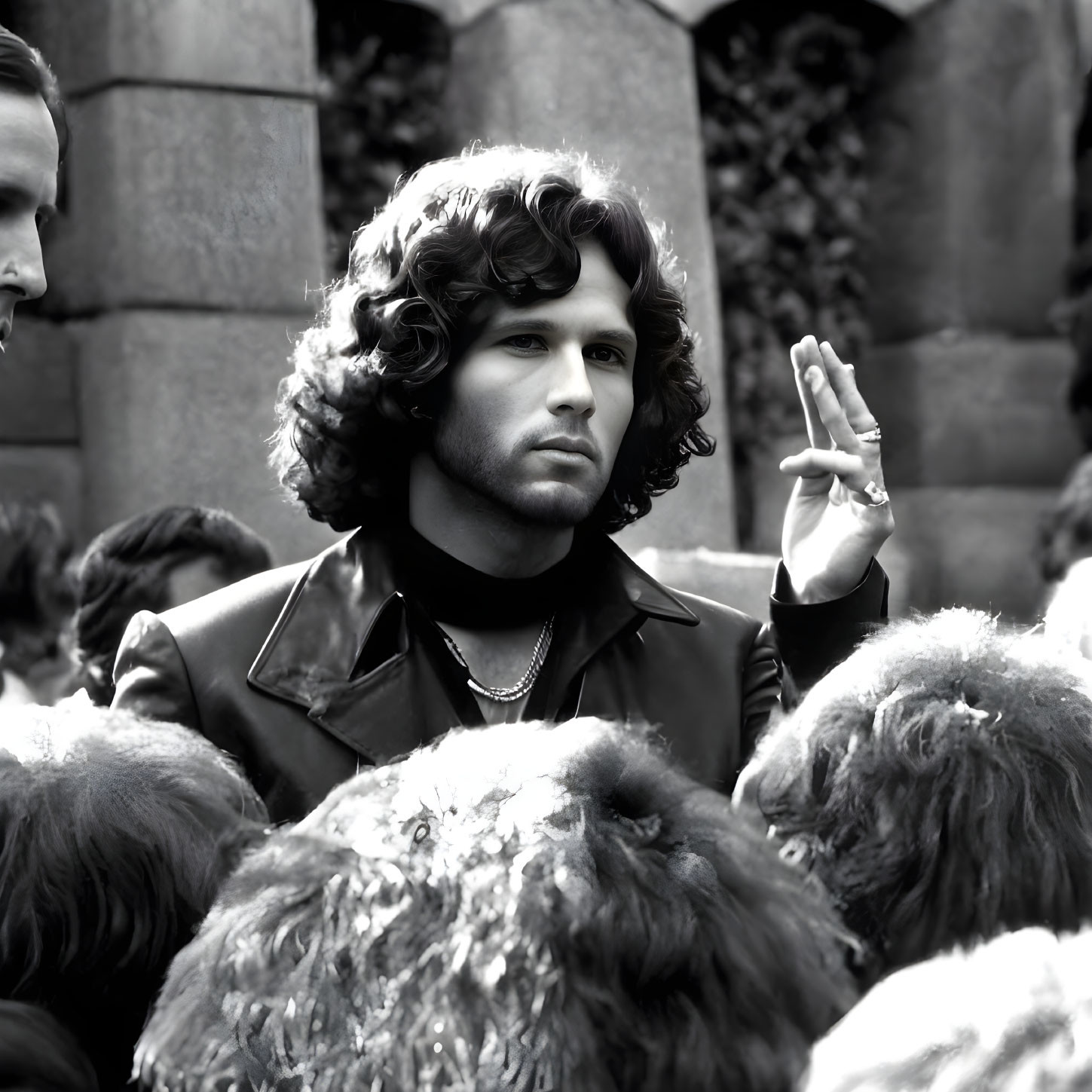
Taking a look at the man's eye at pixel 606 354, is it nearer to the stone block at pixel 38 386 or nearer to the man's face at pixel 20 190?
the man's face at pixel 20 190

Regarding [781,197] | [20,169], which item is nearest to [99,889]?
[20,169]

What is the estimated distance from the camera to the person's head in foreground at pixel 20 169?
204 centimetres

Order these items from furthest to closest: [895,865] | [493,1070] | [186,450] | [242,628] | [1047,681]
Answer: [186,450] < [242,628] < [1047,681] < [895,865] < [493,1070]

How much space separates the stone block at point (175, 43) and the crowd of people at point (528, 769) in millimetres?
2728

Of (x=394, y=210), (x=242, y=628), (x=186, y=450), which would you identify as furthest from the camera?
(x=186, y=450)

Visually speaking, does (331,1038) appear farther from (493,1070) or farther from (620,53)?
(620,53)

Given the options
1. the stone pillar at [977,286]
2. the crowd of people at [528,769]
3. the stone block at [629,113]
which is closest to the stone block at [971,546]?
the stone pillar at [977,286]

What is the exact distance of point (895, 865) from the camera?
1613 mm

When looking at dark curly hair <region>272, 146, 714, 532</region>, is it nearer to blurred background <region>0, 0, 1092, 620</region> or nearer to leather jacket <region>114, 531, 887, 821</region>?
leather jacket <region>114, 531, 887, 821</region>

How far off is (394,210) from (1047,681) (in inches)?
52.9

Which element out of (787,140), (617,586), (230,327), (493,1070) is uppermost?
(787,140)

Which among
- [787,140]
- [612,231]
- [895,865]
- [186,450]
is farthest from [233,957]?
[787,140]

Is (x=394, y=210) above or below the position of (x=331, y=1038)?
above

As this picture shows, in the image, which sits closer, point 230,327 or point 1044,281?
point 230,327
